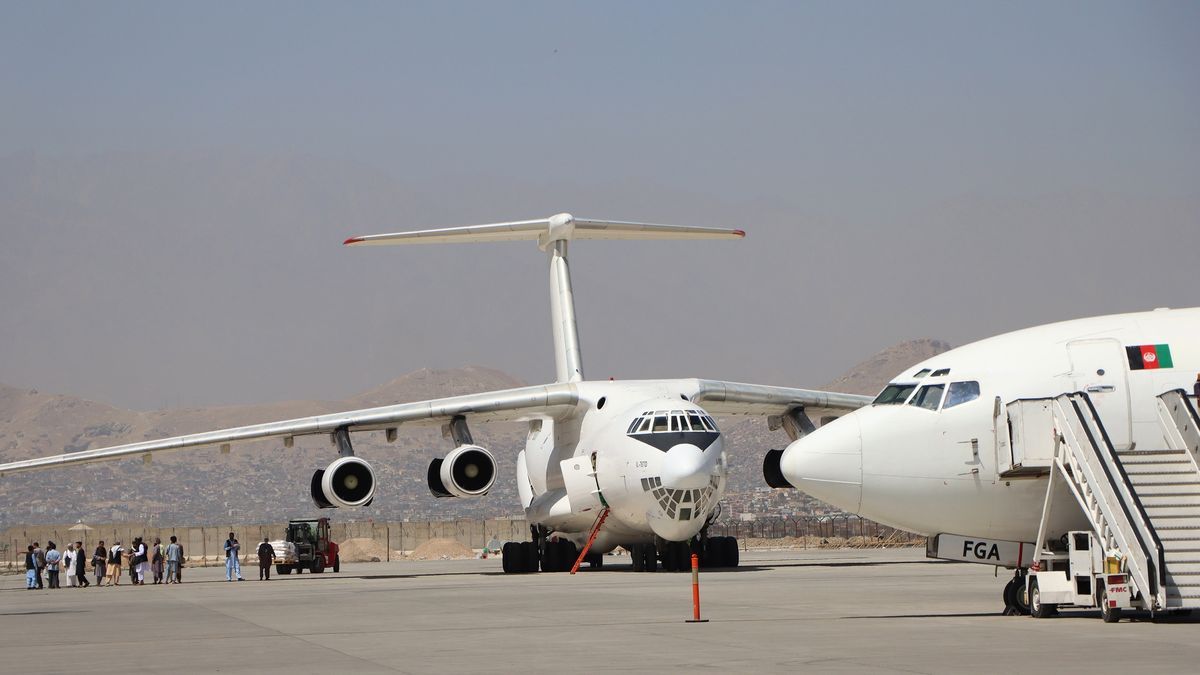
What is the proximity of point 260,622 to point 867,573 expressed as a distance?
40.6 ft

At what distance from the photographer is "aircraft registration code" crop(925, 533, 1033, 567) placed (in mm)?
15008

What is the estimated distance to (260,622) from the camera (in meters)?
16.8

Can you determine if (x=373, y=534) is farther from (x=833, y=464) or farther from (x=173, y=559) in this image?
(x=833, y=464)

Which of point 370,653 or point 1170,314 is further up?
point 1170,314

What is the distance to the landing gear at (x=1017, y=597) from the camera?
14812 mm

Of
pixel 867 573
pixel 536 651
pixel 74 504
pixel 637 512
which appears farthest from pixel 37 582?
pixel 74 504

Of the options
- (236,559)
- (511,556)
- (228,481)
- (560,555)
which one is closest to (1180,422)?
(560,555)

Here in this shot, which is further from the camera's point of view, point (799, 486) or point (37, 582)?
point (37, 582)

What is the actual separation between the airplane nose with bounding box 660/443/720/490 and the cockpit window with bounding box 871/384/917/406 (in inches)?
402

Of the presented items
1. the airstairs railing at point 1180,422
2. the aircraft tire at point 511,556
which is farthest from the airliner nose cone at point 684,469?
the airstairs railing at point 1180,422

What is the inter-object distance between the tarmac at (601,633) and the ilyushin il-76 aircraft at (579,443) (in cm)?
304

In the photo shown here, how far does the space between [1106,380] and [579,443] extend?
51.3ft

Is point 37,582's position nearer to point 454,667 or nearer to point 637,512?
point 637,512

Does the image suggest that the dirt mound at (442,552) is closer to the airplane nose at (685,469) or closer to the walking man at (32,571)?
the walking man at (32,571)
